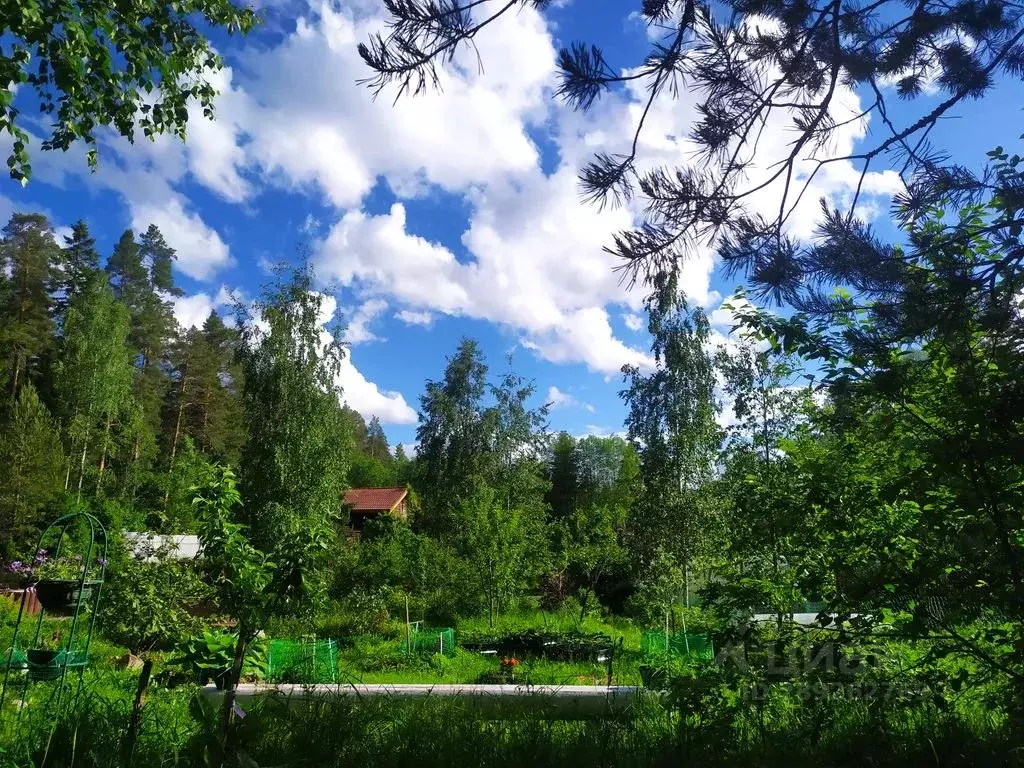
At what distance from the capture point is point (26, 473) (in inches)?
728

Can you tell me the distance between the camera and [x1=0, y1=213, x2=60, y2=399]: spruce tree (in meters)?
24.6

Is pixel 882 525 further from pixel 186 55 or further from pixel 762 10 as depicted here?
pixel 186 55

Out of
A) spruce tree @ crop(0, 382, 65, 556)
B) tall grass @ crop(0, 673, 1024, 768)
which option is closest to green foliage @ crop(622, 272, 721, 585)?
tall grass @ crop(0, 673, 1024, 768)

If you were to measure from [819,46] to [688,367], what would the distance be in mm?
14244

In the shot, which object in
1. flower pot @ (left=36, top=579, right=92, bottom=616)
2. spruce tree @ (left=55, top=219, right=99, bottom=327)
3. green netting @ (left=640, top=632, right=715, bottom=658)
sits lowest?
green netting @ (left=640, top=632, right=715, bottom=658)

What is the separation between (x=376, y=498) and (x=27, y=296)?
1835cm

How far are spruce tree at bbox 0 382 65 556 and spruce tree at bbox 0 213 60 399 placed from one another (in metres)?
6.18

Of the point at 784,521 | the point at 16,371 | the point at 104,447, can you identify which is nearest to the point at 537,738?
the point at 784,521

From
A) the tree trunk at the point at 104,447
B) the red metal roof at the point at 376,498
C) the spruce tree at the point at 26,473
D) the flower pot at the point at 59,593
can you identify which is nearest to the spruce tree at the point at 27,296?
the tree trunk at the point at 104,447

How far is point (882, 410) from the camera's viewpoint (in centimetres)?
267

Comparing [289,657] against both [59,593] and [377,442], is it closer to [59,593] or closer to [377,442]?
[59,593]

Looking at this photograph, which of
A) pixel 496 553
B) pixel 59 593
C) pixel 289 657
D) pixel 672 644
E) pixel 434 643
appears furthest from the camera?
pixel 496 553

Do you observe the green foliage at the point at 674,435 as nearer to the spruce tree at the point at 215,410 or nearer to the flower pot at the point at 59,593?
the flower pot at the point at 59,593

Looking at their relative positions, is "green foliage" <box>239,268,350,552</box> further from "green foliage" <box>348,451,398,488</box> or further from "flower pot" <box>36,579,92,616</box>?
"green foliage" <box>348,451,398,488</box>
